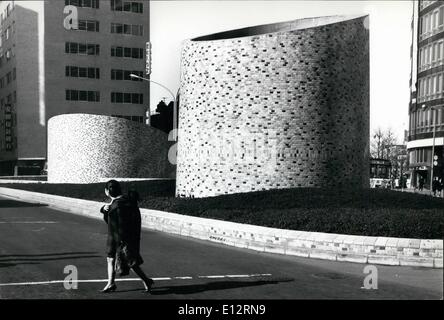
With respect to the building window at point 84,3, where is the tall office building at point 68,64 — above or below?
below

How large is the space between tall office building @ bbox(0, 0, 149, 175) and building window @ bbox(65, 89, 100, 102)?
133 millimetres

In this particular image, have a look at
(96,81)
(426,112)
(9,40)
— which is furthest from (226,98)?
(9,40)

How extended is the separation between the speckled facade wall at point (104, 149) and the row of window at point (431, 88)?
2769 cm

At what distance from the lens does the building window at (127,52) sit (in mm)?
80875

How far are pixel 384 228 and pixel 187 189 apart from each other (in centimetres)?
1120

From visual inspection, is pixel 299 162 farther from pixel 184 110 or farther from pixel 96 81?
pixel 96 81

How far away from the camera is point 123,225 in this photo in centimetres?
791

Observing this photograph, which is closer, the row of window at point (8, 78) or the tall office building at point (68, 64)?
the tall office building at point (68, 64)

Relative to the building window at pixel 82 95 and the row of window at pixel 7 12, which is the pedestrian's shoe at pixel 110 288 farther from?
the row of window at pixel 7 12

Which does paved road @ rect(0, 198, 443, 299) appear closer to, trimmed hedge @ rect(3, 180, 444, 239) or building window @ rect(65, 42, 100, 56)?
trimmed hedge @ rect(3, 180, 444, 239)

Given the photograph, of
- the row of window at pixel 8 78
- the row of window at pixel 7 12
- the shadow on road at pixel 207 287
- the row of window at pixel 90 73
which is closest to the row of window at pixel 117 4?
the row of window at pixel 90 73

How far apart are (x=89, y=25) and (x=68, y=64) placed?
624cm

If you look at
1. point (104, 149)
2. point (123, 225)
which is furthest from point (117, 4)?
point (123, 225)

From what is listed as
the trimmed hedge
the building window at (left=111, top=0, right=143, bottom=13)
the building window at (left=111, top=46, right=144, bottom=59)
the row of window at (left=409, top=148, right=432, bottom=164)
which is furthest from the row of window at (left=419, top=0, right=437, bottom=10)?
the building window at (left=111, top=0, right=143, bottom=13)
